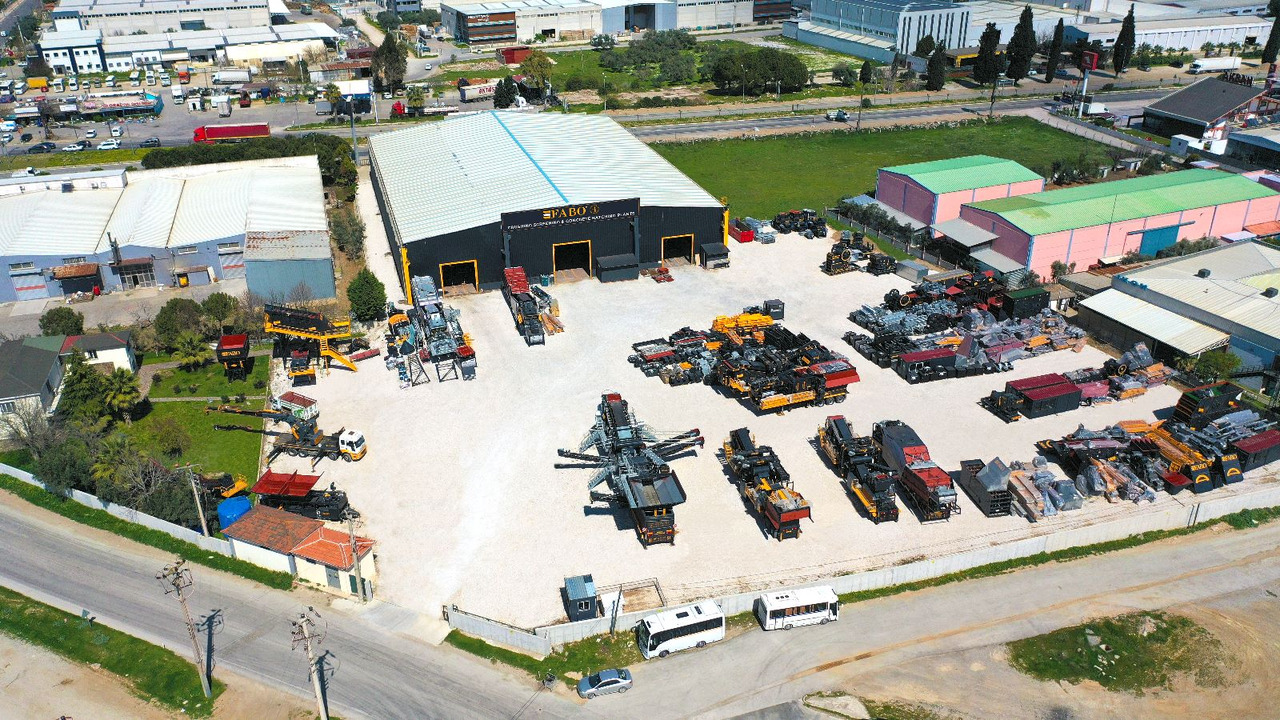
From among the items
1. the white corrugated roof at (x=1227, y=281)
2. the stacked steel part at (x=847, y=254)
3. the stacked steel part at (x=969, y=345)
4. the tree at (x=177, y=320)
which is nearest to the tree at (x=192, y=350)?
the tree at (x=177, y=320)

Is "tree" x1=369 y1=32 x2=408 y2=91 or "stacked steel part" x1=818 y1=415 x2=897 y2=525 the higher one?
"tree" x1=369 y1=32 x2=408 y2=91

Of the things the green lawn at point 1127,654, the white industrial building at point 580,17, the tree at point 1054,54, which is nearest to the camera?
the green lawn at point 1127,654

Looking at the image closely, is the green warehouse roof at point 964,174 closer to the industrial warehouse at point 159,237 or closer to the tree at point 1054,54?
the industrial warehouse at point 159,237

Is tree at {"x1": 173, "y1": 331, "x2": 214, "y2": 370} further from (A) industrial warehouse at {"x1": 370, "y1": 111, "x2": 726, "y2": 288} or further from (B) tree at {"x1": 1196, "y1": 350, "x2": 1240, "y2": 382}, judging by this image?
(B) tree at {"x1": 1196, "y1": 350, "x2": 1240, "y2": 382}

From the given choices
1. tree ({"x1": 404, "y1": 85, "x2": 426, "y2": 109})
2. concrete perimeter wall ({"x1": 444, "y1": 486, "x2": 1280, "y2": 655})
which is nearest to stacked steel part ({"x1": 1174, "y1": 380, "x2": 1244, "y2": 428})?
concrete perimeter wall ({"x1": 444, "y1": 486, "x2": 1280, "y2": 655})

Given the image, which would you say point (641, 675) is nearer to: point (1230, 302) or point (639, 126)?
point (1230, 302)

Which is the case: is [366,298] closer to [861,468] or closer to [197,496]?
[197,496]

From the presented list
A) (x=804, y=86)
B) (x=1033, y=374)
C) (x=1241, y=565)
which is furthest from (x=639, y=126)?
(x=1241, y=565)
